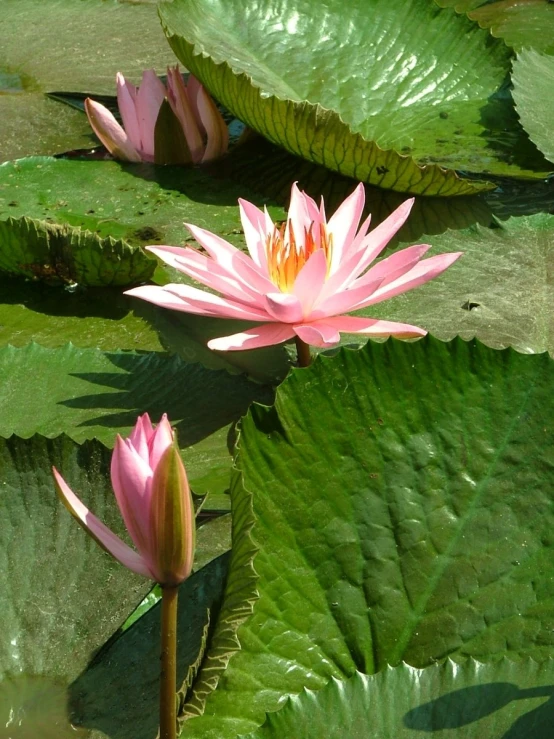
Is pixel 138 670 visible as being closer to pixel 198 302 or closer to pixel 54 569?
pixel 54 569

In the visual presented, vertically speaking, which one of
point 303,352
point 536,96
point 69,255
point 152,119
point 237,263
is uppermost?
point 536,96

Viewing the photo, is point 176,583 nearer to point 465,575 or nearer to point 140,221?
point 465,575

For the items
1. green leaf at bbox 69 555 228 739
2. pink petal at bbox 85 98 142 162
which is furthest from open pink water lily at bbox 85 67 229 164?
green leaf at bbox 69 555 228 739

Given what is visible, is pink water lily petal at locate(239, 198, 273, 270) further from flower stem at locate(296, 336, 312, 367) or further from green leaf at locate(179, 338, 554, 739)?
green leaf at locate(179, 338, 554, 739)

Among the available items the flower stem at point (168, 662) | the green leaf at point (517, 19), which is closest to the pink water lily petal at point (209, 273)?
the flower stem at point (168, 662)

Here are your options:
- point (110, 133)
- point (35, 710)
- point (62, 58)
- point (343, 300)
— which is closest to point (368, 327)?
point (343, 300)

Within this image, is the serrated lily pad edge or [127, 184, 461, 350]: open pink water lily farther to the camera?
the serrated lily pad edge
